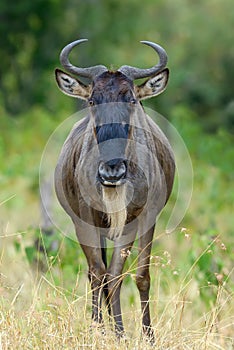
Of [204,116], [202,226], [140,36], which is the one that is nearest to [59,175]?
[202,226]

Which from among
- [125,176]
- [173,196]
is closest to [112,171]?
[125,176]

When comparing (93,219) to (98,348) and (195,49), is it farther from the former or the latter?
(195,49)

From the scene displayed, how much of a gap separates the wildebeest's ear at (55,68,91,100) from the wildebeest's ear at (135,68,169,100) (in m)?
0.40

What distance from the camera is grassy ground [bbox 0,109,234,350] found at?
21.7 feet

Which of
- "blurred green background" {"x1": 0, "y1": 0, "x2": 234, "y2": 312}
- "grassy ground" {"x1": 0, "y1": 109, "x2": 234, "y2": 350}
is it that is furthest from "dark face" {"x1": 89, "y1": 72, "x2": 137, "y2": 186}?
"blurred green background" {"x1": 0, "y1": 0, "x2": 234, "y2": 312}

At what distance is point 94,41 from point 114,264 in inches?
788

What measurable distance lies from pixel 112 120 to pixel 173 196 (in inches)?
239

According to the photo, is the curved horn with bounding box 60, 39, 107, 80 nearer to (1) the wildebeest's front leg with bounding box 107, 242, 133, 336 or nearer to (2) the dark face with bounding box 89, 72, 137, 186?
(2) the dark face with bounding box 89, 72, 137, 186

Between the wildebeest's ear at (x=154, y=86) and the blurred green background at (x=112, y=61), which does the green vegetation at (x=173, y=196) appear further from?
the wildebeest's ear at (x=154, y=86)

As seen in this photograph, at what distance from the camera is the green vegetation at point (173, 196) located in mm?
6820

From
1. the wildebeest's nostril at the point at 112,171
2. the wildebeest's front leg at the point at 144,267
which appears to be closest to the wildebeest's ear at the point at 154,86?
the wildebeest's nostril at the point at 112,171

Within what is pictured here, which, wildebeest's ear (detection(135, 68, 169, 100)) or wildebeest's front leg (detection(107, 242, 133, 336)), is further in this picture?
wildebeest's ear (detection(135, 68, 169, 100))

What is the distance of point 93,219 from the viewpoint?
7906 millimetres

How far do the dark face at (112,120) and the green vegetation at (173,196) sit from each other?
656 mm
